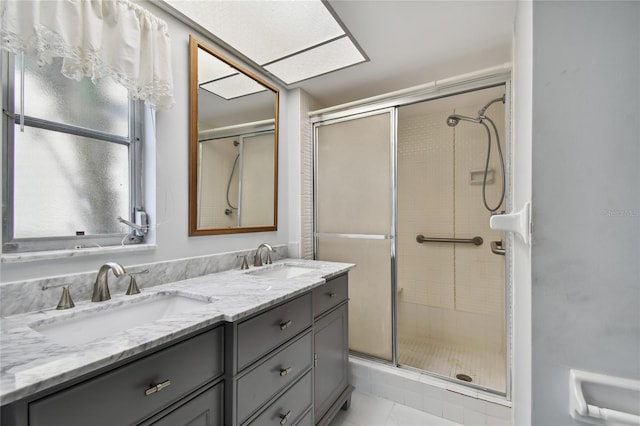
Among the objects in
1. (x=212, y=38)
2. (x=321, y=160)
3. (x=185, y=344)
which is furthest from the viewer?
(x=321, y=160)

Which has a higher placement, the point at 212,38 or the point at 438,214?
the point at 212,38

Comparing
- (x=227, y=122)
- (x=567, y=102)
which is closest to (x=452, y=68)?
(x=227, y=122)

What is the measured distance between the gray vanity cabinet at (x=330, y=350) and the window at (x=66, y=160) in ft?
3.25

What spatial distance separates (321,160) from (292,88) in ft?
2.05

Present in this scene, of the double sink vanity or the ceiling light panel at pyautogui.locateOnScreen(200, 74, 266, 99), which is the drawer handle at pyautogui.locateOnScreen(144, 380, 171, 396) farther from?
the ceiling light panel at pyautogui.locateOnScreen(200, 74, 266, 99)

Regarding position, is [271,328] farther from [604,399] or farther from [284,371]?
[604,399]

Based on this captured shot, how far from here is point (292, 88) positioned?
2262mm

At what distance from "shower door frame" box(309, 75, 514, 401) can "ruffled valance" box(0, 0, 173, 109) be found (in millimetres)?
1276

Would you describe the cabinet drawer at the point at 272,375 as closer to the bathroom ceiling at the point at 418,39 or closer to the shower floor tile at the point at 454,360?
the shower floor tile at the point at 454,360

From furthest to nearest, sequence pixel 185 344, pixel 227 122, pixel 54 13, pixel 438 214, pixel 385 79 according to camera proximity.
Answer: pixel 438 214 → pixel 385 79 → pixel 227 122 → pixel 54 13 → pixel 185 344

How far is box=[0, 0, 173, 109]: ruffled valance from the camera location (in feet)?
2.92

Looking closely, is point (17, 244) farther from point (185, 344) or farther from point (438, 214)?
point (438, 214)

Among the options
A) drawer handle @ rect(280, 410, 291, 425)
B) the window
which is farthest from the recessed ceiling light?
drawer handle @ rect(280, 410, 291, 425)

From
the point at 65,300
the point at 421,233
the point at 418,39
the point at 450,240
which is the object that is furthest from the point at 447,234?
the point at 65,300
